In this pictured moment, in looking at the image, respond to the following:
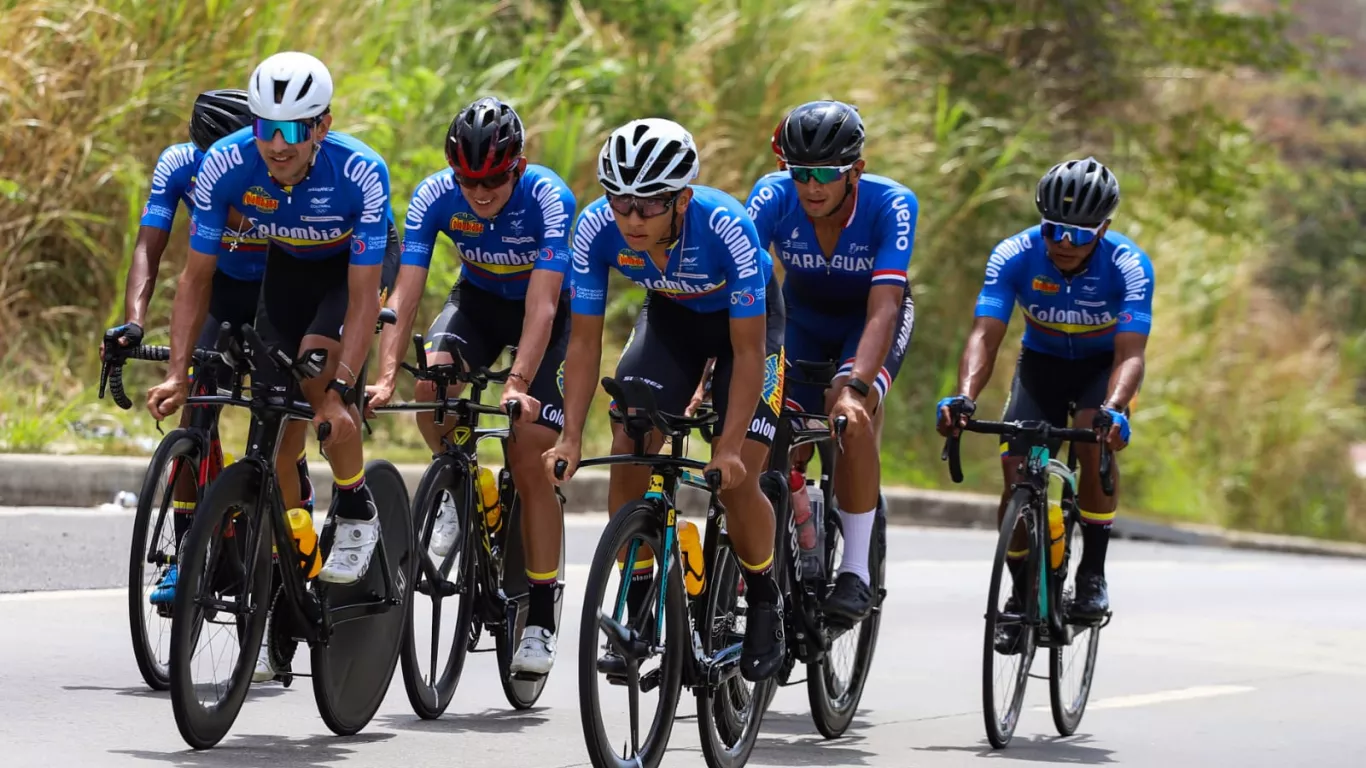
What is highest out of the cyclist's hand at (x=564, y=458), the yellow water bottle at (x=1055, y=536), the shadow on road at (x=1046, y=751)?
the cyclist's hand at (x=564, y=458)

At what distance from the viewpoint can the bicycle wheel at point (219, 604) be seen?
5.80 metres

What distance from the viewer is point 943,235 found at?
68.8ft

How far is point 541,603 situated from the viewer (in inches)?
281

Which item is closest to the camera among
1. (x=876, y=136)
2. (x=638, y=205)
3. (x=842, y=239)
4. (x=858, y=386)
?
(x=638, y=205)

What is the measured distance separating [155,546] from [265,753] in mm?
1127

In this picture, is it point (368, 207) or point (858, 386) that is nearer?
point (368, 207)

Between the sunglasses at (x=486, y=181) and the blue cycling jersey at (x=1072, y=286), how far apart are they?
2.09 m

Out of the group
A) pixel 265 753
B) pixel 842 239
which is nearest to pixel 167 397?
pixel 265 753

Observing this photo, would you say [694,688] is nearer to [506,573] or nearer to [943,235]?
[506,573]

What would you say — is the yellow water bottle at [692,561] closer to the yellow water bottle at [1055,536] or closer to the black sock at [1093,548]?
the yellow water bottle at [1055,536]

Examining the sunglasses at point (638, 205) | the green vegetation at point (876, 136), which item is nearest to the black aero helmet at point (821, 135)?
the sunglasses at point (638, 205)

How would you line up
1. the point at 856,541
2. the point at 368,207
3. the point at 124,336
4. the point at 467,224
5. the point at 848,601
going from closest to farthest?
the point at 368,207 → the point at 124,336 → the point at 848,601 → the point at 856,541 → the point at 467,224

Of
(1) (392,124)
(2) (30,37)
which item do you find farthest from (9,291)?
(1) (392,124)

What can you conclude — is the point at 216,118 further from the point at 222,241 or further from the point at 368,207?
the point at 368,207
